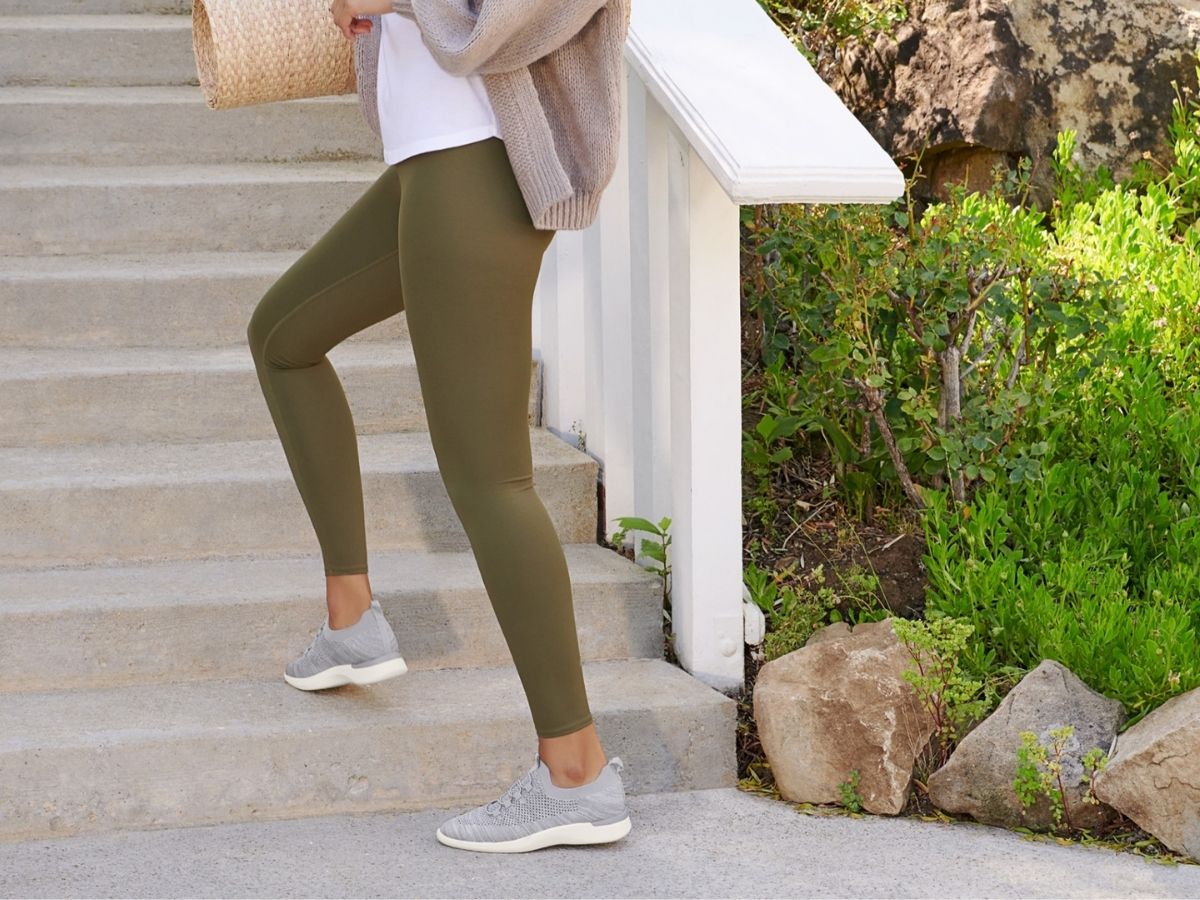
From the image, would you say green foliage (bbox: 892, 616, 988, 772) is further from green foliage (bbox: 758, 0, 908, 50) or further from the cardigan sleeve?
green foliage (bbox: 758, 0, 908, 50)

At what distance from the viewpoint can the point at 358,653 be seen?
2447 millimetres

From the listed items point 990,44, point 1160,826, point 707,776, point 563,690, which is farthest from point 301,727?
point 990,44

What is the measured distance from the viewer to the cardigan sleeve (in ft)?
6.15

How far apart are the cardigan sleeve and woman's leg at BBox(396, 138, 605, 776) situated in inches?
5.3

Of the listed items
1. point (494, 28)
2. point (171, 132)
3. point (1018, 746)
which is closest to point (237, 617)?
point (494, 28)

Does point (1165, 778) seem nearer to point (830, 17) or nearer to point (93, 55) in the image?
point (830, 17)

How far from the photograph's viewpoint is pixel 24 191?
11.8 ft

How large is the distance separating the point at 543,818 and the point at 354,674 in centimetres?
46

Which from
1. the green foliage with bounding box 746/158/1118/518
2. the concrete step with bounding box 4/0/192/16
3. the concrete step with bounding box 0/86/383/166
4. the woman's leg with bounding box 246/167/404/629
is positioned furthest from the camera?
the concrete step with bounding box 4/0/192/16

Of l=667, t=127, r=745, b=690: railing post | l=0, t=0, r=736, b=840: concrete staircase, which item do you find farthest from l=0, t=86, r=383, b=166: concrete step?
l=667, t=127, r=745, b=690: railing post

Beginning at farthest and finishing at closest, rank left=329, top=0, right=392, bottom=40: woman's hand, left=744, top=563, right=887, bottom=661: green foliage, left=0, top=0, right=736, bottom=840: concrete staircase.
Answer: left=744, top=563, right=887, bottom=661: green foliage, left=0, top=0, right=736, bottom=840: concrete staircase, left=329, top=0, right=392, bottom=40: woman's hand

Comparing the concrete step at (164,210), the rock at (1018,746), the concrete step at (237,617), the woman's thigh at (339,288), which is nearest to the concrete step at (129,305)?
the concrete step at (164,210)

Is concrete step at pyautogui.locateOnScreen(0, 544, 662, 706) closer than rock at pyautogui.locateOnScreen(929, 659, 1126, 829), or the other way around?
rock at pyautogui.locateOnScreen(929, 659, 1126, 829)

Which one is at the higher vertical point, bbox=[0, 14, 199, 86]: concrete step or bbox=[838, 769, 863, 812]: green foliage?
bbox=[0, 14, 199, 86]: concrete step
